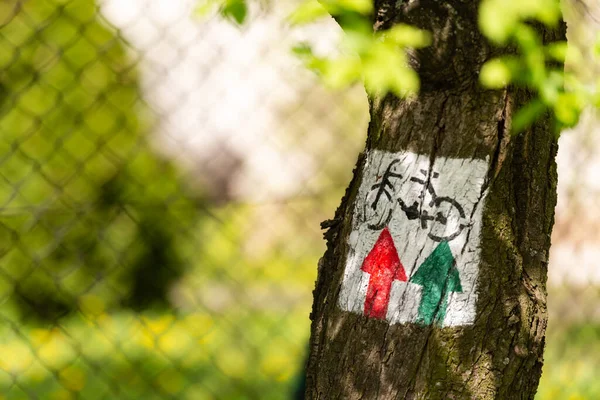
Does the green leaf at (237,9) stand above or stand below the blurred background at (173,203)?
below

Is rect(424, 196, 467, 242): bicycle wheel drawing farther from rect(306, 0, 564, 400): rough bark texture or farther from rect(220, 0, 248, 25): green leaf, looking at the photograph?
rect(220, 0, 248, 25): green leaf

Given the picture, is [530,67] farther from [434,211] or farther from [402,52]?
[434,211]

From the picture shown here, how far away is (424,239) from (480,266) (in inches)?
4.4

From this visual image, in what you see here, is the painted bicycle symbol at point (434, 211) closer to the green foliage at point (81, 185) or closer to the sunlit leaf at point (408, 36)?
the sunlit leaf at point (408, 36)

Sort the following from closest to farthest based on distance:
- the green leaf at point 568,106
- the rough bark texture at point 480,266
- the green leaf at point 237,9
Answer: the green leaf at point 237,9 < the green leaf at point 568,106 < the rough bark texture at point 480,266

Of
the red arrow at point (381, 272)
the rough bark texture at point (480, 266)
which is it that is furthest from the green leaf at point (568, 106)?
the red arrow at point (381, 272)

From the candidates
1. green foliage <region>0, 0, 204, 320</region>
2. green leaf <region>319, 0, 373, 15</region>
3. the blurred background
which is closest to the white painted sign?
green leaf <region>319, 0, 373, 15</region>

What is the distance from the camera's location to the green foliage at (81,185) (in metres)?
3.11

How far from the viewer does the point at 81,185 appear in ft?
10.6

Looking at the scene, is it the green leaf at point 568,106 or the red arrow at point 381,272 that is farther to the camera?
the red arrow at point 381,272

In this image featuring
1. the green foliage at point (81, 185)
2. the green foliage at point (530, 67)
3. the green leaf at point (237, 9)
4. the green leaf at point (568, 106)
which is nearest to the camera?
the green foliage at point (530, 67)

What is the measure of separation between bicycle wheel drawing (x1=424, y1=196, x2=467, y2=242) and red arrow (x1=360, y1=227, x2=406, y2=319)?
75 millimetres

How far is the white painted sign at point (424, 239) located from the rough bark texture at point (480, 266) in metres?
0.02

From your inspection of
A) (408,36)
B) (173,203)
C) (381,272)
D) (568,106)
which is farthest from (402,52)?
(173,203)
